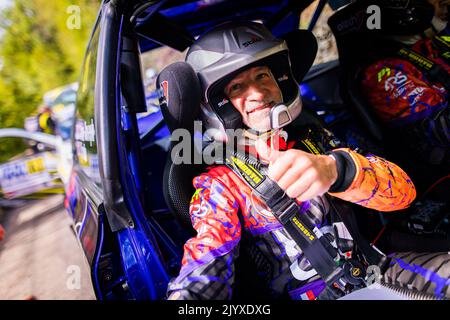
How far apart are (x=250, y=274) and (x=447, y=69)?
58.5 inches

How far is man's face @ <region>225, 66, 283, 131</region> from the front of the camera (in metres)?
1.18

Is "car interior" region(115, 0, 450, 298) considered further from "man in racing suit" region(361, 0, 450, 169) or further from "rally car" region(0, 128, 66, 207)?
"rally car" region(0, 128, 66, 207)

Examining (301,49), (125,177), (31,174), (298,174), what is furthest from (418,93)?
(31,174)

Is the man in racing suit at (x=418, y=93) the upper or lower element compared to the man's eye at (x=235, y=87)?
lower

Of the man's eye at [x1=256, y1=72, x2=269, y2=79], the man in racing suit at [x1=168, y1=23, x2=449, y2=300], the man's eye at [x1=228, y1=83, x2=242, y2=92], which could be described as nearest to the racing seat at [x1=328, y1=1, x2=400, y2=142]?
the man in racing suit at [x1=168, y1=23, x2=449, y2=300]

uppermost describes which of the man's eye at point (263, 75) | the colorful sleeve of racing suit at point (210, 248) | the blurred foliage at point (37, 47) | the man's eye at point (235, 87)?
the blurred foliage at point (37, 47)

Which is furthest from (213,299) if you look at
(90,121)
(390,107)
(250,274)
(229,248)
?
(390,107)

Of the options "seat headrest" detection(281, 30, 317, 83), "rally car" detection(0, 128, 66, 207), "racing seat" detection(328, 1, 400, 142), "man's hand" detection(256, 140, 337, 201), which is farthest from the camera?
"rally car" detection(0, 128, 66, 207)

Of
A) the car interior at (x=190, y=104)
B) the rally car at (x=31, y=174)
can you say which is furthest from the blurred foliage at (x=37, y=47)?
the car interior at (x=190, y=104)

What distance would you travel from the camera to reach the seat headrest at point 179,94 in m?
1.12

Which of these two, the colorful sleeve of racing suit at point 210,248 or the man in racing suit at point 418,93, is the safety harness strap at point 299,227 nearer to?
the colorful sleeve of racing suit at point 210,248

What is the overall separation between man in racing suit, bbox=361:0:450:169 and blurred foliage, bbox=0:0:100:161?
7.40 metres

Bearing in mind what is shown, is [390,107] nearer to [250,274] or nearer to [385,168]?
[385,168]

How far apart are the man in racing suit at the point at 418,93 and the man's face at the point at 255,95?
0.75m
